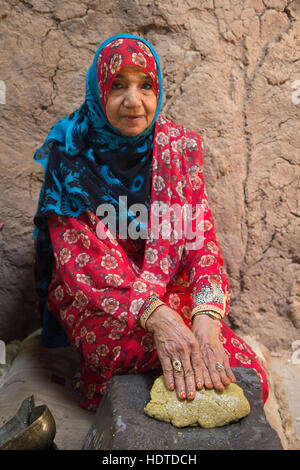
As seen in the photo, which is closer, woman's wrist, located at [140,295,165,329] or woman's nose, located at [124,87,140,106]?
woman's wrist, located at [140,295,165,329]

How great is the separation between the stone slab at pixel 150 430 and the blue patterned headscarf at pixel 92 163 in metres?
0.83

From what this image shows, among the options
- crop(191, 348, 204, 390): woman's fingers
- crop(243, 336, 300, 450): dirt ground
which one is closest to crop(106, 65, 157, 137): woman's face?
crop(191, 348, 204, 390): woman's fingers

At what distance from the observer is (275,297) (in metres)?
2.91

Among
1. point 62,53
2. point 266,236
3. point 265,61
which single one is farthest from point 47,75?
point 266,236

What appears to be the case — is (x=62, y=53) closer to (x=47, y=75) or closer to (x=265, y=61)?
(x=47, y=75)

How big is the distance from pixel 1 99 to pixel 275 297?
6.61 feet

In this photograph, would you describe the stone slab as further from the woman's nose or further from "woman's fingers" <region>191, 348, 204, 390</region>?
the woman's nose

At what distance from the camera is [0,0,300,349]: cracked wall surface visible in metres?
2.79

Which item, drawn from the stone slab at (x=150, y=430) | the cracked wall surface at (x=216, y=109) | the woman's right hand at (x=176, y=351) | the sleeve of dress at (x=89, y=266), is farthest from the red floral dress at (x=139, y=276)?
the cracked wall surface at (x=216, y=109)

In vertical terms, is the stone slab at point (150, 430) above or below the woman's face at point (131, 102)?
below

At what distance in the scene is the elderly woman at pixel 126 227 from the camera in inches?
79.5

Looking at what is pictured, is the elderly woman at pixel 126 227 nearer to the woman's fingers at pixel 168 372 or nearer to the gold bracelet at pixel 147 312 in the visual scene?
the gold bracelet at pixel 147 312

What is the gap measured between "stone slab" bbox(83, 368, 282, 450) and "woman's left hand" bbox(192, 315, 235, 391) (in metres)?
0.13

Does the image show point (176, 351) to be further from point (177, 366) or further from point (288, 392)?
point (288, 392)
